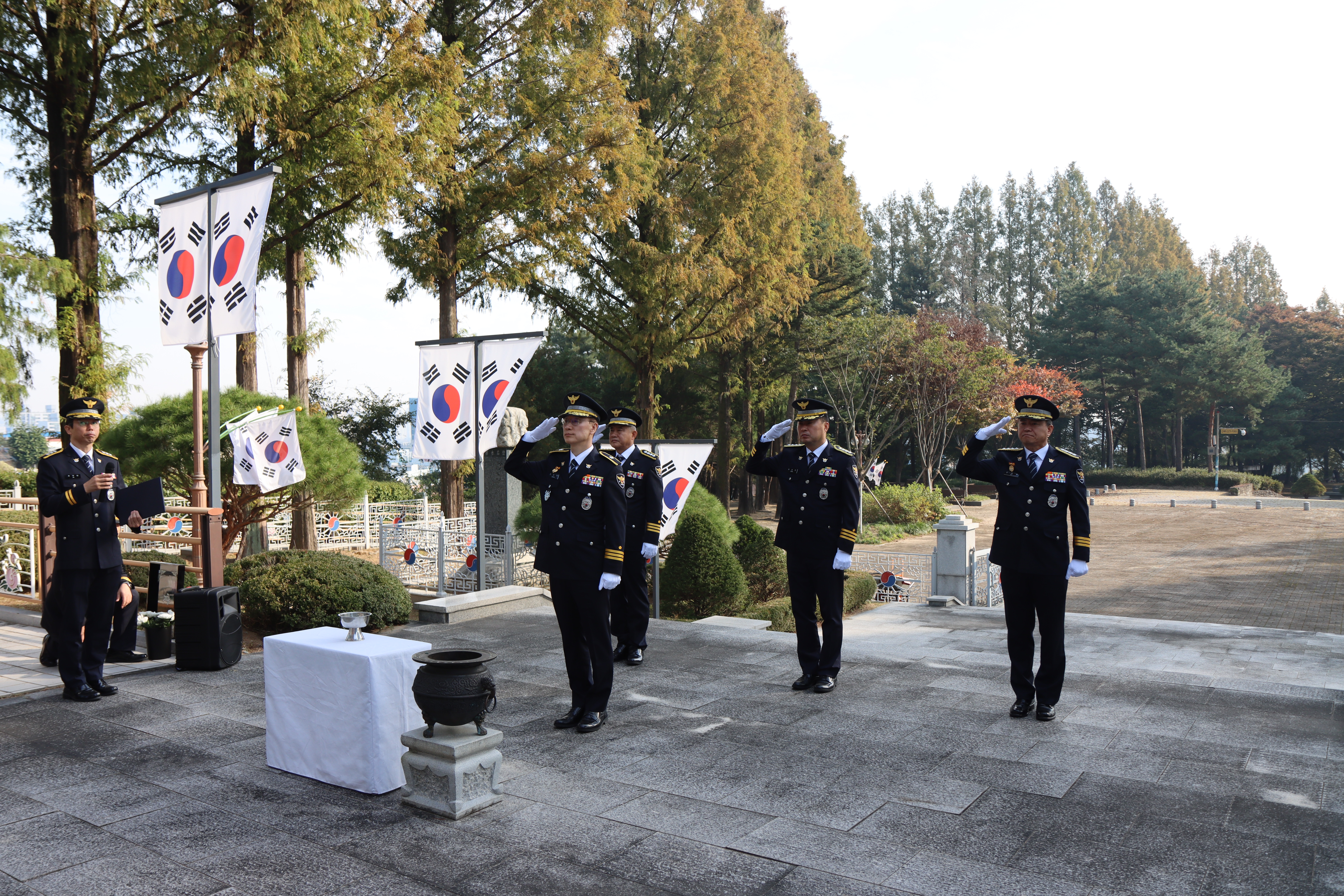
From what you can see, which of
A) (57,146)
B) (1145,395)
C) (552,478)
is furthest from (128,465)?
(1145,395)

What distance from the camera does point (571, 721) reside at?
210 inches

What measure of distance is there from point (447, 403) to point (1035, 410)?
6.26m

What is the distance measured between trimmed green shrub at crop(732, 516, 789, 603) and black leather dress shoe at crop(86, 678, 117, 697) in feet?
26.9

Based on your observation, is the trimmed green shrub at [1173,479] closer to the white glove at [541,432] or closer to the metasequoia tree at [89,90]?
Result: the metasequoia tree at [89,90]

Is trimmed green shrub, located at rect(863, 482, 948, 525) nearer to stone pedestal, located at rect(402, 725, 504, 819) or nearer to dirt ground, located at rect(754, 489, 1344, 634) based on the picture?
dirt ground, located at rect(754, 489, 1344, 634)

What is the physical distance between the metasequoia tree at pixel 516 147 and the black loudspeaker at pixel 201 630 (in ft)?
35.5

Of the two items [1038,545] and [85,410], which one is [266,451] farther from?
[1038,545]

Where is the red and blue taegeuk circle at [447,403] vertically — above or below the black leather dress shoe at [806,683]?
above

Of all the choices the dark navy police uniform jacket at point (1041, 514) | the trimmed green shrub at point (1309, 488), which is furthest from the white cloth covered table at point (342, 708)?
the trimmed green shrub at point (1309, 488)

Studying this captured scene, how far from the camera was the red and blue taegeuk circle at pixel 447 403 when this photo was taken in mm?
9734

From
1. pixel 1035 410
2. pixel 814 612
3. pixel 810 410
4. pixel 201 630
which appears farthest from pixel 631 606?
pixel 1035 410

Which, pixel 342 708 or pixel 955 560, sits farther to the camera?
pixel 955 560

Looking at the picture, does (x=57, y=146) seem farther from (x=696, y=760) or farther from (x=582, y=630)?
(x=696, y=760)

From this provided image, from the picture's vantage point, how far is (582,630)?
17.5ft
